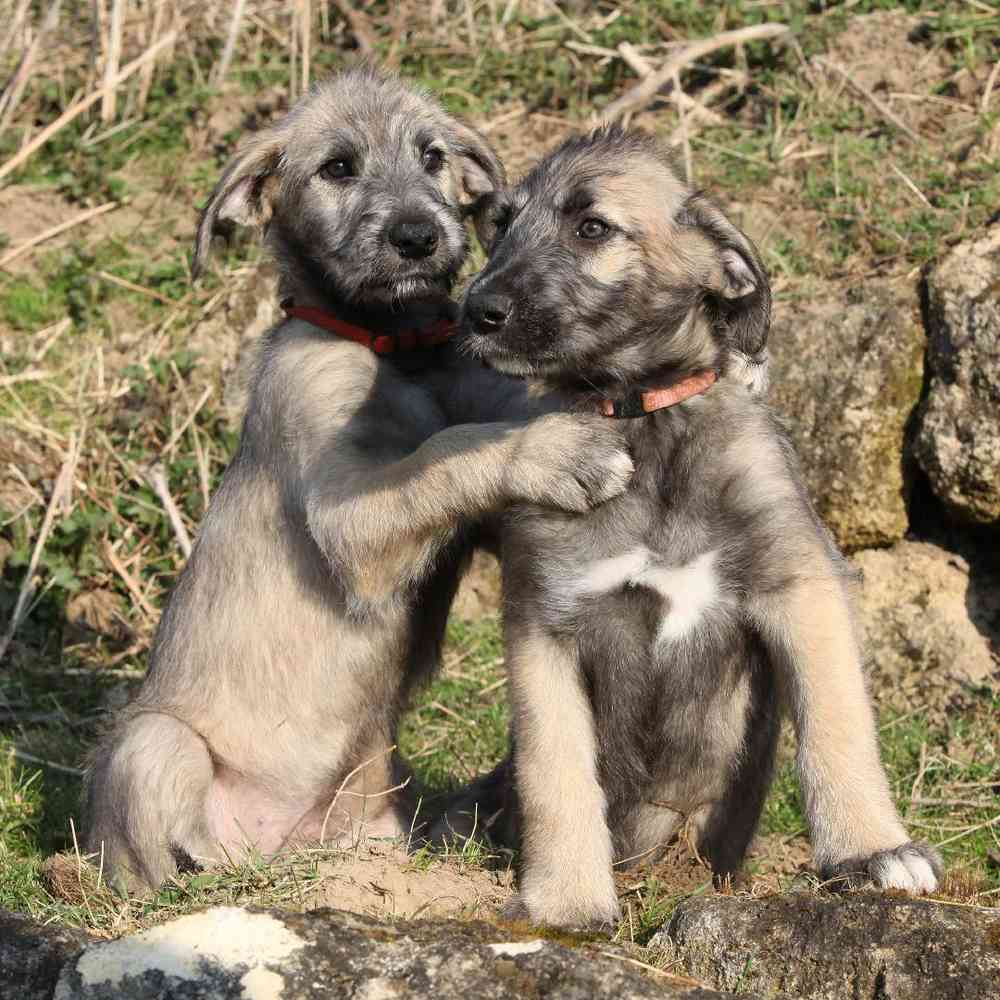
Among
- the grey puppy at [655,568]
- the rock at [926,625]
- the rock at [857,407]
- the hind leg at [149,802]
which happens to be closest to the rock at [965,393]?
the rock at [857,407]

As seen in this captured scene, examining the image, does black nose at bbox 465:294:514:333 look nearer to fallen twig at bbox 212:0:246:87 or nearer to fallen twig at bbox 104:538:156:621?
fallen twig at bbox 104:538:156:621

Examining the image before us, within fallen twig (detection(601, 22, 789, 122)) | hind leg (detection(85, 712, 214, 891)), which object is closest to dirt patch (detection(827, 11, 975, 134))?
fallen twig (detection(601, 22, 789, 122))

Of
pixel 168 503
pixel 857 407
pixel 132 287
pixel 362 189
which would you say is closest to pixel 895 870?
pixel 362 189

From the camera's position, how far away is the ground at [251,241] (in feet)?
25.5

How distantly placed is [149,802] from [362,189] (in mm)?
2624

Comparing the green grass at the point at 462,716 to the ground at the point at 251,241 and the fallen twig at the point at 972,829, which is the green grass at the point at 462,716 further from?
the fallen twig at the point at 972,829

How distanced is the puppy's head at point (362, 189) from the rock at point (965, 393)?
8.65 ft

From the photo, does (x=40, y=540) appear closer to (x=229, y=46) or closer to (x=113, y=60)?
(x=113, y=60)

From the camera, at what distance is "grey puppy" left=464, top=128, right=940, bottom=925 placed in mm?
4816

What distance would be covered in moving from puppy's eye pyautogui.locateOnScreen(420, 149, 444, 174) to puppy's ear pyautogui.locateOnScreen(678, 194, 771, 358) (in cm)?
153

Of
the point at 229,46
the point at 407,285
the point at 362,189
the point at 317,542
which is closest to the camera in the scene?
the point at 317,542

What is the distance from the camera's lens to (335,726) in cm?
600

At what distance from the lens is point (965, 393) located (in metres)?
7.63

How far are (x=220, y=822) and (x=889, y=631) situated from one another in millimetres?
3827
